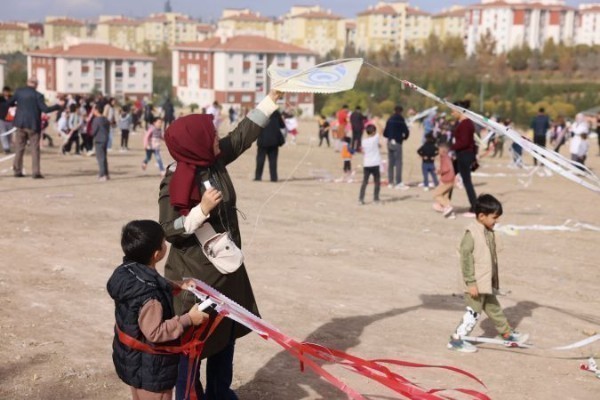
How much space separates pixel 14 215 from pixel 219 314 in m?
8.63

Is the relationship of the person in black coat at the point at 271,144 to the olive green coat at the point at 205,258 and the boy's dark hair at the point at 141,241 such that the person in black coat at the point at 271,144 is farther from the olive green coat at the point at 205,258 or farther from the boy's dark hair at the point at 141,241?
the boy's dark hair at the point at 141,241

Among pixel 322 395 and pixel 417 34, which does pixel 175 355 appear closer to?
pixel 322 395

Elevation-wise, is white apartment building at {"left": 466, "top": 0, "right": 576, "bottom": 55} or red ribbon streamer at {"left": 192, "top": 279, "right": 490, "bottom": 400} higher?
white apartment building at {"left": 466, "top": 0, "right": 576, "bottom": 55}

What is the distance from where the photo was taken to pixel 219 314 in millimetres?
4516

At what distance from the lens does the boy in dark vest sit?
157 inches

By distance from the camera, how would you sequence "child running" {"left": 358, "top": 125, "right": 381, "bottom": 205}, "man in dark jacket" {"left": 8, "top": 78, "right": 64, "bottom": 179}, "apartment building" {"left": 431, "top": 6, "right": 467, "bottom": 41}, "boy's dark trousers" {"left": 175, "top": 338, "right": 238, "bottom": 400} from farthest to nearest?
"apartment building" {"left": 431, "top": 6, "right": 467, "bottom": 41}
"man in dark jacket" {"left": 8, "top": 78, "right": 64, "bottom": 179}
"child running" {"left": 358, "top": 125, "right": 381, "bottom": 205}
"boy's dark trousers" {"left": 175, "top": 338, "right": 238, "bottom": 400}

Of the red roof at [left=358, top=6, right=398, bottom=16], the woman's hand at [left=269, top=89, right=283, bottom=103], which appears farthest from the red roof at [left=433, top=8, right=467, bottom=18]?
the woman's hand at [left=269, top=89, right=283, bottom=103]

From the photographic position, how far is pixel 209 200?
14.5 ft

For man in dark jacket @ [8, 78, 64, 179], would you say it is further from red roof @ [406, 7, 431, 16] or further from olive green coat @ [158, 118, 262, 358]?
red roof @ [406, 7, 431, 16]

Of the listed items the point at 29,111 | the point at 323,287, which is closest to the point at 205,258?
the point at 323,287

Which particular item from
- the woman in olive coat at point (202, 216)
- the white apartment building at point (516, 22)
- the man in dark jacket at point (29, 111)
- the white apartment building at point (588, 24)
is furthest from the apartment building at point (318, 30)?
the woman in olive coat at point (202, 216)

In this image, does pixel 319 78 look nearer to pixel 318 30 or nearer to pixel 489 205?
pixel 489 205

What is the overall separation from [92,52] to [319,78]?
108 metres

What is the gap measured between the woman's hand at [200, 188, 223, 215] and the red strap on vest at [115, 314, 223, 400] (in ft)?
1.89
